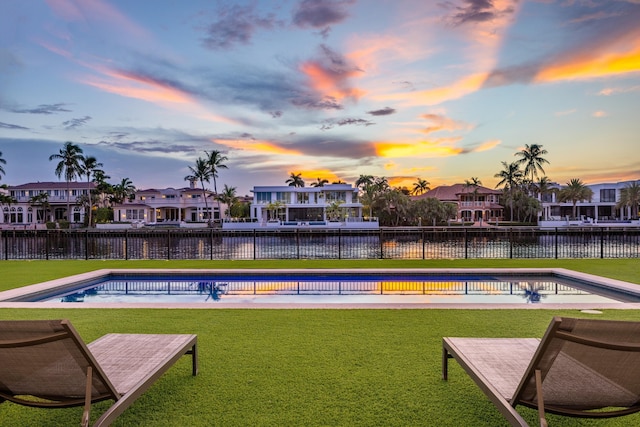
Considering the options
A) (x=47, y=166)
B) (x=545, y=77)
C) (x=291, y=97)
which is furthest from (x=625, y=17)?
(x=47, y=166)

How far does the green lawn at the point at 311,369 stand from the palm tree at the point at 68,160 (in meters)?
60.7

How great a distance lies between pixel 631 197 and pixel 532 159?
525 inches

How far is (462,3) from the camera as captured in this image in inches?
586

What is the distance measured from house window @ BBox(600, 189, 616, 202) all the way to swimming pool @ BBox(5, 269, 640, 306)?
215 ft

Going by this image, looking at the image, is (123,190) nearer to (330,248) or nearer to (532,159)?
(330,248)

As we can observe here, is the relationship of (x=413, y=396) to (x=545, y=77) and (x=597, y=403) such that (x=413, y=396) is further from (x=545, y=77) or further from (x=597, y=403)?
(x=545, y=77)

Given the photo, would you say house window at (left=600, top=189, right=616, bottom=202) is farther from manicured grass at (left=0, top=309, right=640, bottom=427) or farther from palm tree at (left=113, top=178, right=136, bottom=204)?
palm tree at (left=113, top=178, right=136, bottom=204)

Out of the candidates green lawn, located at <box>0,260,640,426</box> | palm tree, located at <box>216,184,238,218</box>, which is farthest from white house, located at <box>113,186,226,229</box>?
green lawn, located at <box>0,260,640,426</box>

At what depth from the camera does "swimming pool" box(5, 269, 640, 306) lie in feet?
25.3

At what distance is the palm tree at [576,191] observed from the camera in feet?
194

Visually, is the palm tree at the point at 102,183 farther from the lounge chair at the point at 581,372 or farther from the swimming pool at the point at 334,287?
the lounge chair at the point at 581,372

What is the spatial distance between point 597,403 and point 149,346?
300 cm

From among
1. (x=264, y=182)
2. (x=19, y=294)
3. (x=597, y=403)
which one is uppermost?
(x=264, y=182)

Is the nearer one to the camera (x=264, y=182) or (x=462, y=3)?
(x=462, y=3)
